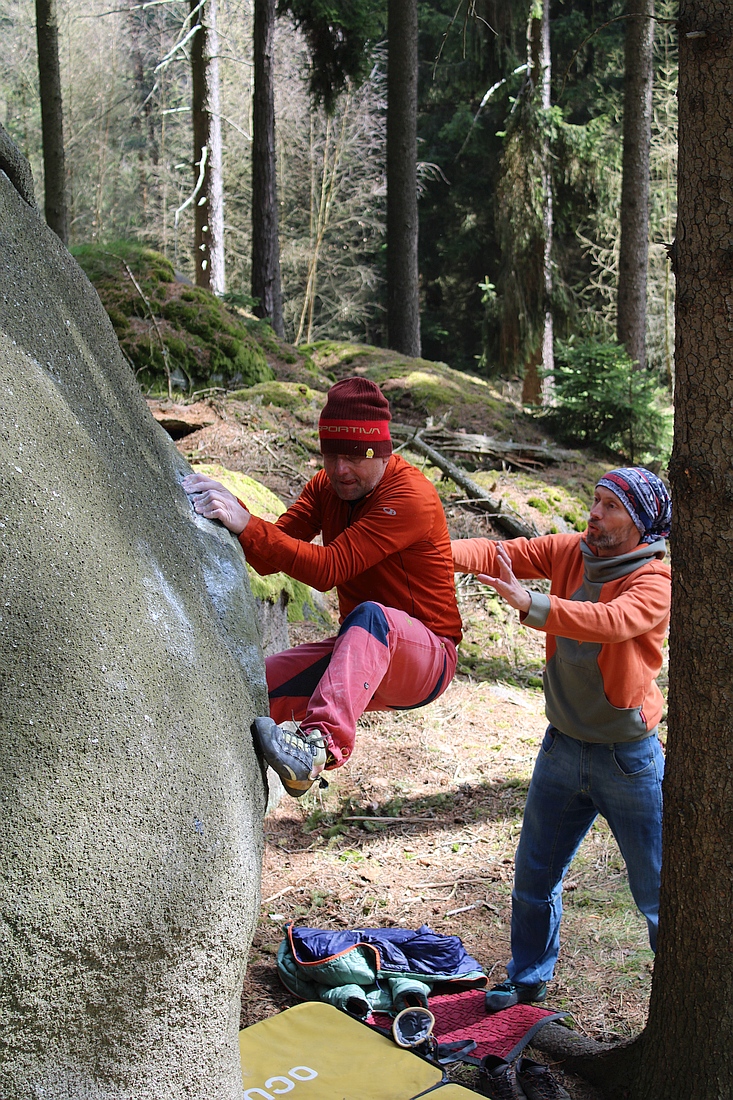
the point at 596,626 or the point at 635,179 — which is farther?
the point at 635,179

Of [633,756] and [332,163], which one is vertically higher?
[332,163]

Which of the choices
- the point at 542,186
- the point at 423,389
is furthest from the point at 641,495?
the point at 542,186

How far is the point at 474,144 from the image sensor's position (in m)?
24.2

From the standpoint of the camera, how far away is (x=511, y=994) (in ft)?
12.2

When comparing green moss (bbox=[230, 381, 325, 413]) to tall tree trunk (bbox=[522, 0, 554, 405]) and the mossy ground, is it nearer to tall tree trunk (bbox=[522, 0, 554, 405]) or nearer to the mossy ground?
the mossy ground

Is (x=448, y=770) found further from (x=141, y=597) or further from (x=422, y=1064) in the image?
(x=141, y=597)

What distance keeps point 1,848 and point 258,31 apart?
13.3 m

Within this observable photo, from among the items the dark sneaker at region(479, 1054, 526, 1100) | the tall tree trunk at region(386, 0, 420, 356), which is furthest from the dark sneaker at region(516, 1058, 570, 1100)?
the tall tree trunk at region(386, 0, 420, 356)

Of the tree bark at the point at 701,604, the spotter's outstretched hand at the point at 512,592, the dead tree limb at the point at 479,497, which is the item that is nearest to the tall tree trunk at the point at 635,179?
the dead tree limb at the point at 479,497

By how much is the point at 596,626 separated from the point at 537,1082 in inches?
62.3

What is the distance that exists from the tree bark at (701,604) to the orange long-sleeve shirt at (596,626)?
315mm

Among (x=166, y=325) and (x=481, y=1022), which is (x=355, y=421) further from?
(x=166, y=325)

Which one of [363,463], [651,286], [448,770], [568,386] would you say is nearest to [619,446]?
[568,386]

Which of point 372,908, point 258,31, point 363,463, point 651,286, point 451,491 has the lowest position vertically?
point 372,908
